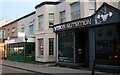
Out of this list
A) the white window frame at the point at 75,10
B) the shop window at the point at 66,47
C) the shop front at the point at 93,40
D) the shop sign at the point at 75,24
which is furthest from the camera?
the white window frame at the point at 75,10

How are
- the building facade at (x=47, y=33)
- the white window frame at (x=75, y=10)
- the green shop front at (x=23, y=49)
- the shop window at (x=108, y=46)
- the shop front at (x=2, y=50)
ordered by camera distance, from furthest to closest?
the shop front at (x=2, y=50)
the green shop front at (x=23, y=49)
the building facade at (x=47, y=33)
the white window frame at (x=75, y=10)
the shop window at (x=108, y=46)

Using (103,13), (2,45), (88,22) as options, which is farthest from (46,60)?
(2,45)

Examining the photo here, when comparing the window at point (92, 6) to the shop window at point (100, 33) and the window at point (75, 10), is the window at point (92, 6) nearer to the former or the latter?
the window at point (75, 10)

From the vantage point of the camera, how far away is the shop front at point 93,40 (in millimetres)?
21234

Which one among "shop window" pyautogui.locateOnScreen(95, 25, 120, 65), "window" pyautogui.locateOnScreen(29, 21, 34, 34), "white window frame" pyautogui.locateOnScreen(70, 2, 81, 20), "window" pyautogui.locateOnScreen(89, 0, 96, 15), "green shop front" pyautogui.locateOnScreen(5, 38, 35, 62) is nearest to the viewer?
"shop window" pyautogui.locateOnScreen(95, 25, 120, 65)

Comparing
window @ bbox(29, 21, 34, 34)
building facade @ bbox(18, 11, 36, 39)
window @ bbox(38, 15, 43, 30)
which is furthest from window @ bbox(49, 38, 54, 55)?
window @ bbox(29, 21, 34, 34)

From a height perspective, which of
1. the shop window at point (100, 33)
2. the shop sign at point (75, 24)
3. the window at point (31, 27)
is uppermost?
the window at point (31, 27)

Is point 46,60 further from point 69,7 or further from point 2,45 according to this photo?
point 2,45

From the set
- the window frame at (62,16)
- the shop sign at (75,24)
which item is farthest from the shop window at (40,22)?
the shop sign at (75,24)

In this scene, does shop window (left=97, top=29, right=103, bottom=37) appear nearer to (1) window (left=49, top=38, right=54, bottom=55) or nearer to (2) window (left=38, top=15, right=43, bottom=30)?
(1) window (left=49, top=38, right=54, bottom=55)

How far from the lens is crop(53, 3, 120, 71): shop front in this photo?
21234mm

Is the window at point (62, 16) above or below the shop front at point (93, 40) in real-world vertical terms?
above

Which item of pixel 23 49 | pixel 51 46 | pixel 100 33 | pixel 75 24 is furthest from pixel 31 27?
pixel 100 33

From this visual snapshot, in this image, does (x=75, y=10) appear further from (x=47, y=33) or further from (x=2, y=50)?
(x=2, y=50)
